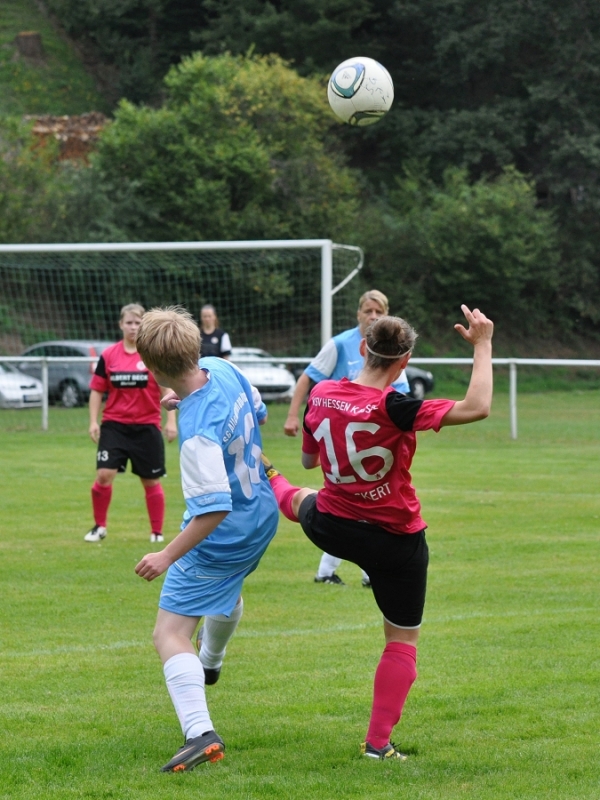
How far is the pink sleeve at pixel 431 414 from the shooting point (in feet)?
12.3

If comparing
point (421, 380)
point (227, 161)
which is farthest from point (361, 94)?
point (227, 161)

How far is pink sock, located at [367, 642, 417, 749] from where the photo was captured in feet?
13.1

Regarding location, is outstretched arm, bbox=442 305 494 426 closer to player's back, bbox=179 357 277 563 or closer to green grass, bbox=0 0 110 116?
player's back, bbox=179 357 277 563

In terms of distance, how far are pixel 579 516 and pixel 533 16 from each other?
3328cm

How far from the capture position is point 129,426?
8938mm

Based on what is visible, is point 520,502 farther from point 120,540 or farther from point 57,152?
point 57,152

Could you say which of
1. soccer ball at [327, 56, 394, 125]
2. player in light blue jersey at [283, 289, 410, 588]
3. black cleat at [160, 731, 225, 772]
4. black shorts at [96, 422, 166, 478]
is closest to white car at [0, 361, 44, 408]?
black shorts at [96, 422, 166, 478]

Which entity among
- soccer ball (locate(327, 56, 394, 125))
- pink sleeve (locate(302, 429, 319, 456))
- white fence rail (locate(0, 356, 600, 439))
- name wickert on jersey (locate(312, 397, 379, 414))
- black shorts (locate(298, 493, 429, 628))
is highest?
soccer ball (locate(327, 56, 394, 125))

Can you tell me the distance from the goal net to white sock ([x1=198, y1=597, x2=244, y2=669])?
62.0 feet

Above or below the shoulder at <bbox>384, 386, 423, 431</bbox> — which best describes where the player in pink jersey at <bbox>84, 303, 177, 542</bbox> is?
below

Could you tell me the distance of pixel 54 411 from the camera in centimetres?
1955

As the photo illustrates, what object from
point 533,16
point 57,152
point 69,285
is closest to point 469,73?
point 533,16

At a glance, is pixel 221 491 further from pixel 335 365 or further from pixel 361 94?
pixel 361 94

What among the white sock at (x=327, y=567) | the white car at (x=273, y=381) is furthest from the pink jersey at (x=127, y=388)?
the white car at (x=273, y=381)
